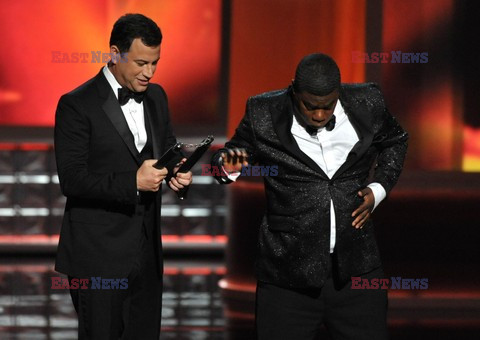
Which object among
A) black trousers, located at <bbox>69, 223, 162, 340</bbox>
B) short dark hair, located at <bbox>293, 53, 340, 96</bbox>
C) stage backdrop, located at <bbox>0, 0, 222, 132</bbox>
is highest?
stage backdrop, located at <bbox>0, 0, 222, 132</bbox>

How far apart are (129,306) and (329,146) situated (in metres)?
0.97

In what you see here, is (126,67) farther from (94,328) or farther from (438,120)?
A: (438,120)

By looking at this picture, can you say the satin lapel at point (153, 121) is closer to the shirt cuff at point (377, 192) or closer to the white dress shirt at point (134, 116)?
the white dress shirt at point (134, 116)

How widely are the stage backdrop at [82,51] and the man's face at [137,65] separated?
4.45 meters

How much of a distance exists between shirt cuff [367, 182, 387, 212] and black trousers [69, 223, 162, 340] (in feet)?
2.69

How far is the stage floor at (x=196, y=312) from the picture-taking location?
215 inches

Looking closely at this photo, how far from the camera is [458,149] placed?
6.20 metres

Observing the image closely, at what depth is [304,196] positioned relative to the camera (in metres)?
3.17

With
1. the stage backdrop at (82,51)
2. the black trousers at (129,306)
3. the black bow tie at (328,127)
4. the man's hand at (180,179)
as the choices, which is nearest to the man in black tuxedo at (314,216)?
the black bow tie at (328,127)

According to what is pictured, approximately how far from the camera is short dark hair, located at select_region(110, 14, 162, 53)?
3359mm

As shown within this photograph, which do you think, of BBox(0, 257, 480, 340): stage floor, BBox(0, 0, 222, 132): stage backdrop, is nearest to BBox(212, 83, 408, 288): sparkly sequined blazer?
BBox(0, 257, 480, 340): stage floor

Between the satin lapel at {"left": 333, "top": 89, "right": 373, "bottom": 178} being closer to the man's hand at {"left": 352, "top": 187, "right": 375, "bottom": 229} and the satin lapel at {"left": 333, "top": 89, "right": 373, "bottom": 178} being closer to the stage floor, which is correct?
the man's hand at {"left": 352, "top": 187, "right": 375, "bottom": 229}

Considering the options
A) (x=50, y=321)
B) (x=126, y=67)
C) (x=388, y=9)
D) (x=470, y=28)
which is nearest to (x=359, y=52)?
(x=388, y=9)

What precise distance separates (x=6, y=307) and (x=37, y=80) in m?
2.39
